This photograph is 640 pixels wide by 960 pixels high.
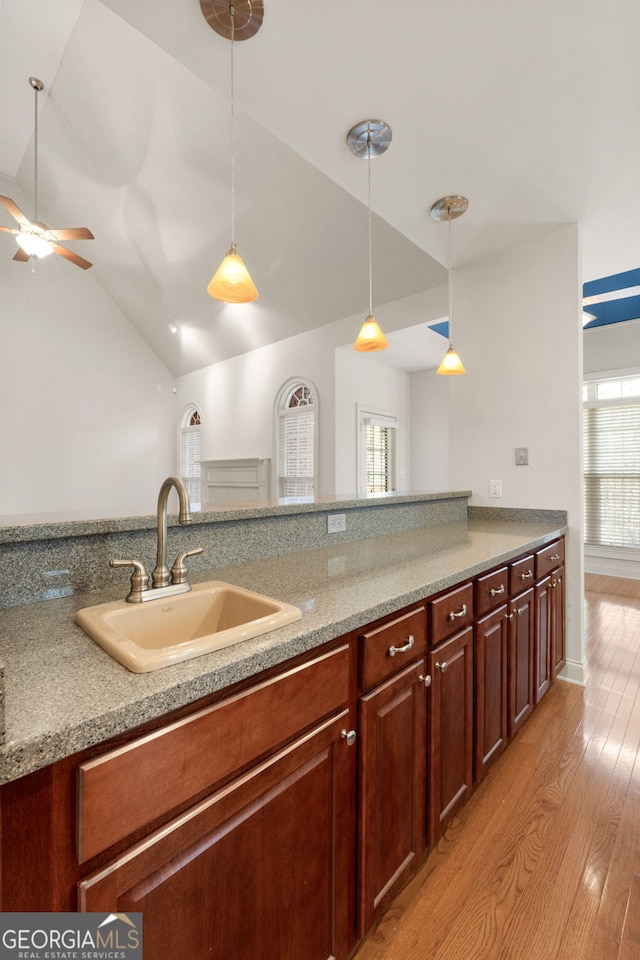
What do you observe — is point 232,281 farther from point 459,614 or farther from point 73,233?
point 73,233

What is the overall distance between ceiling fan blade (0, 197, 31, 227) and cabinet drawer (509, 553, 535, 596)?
4.24 metres

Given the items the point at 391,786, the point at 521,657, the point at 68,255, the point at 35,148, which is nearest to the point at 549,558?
the point at 521,657

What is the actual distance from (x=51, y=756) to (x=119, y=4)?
2.22m

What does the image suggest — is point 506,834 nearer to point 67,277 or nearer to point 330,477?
point 330,477

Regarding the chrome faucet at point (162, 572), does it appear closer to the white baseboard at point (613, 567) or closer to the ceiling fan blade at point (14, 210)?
the ceiling fan blade at point (14, 210)

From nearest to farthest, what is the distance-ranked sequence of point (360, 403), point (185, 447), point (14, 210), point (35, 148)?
point (14, 210) < point (35, 148) < point (360, 403) < point (185, 447)

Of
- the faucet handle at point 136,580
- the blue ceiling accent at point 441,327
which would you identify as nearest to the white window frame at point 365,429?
the blue ceiling accent at point 441,327

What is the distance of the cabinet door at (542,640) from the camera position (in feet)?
6.93

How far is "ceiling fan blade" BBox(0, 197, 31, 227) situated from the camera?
3361 millimetres

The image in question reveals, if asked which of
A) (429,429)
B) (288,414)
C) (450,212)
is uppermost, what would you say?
(450,212)

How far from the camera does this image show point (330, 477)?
5.05m

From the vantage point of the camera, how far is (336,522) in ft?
6.43

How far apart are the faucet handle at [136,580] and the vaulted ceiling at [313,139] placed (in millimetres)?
1870

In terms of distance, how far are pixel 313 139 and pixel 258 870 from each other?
2654mm
